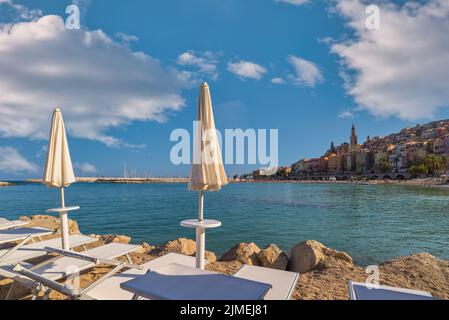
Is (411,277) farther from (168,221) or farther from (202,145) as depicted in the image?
(168,221)

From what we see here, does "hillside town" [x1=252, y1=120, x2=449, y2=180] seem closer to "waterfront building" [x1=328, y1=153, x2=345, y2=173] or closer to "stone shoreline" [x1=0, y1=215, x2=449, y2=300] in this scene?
"waterfront building" [x1=328, y1=153, x2=345, y2=173]

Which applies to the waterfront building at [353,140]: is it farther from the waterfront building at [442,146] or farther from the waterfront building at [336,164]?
Answer: the waterfront building at [442,146]

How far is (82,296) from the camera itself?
8.46 ft

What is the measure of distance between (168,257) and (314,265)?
3490 mm

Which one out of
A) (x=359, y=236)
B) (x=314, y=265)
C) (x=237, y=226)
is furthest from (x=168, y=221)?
(x=314, y=265)

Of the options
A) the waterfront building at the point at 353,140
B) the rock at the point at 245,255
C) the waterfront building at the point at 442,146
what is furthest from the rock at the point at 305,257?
the waterfront building at the point at 353,140

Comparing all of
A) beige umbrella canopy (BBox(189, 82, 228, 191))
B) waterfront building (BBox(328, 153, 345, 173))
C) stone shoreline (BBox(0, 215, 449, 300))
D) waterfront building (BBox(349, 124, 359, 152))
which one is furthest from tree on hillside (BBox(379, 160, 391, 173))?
beige umbrella canopy (BBox(189, 82, 228, 191))

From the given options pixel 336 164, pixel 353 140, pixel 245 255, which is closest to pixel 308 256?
pixel 245 255

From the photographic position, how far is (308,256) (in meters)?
6.15

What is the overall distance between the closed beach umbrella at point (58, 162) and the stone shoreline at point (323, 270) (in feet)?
3.85

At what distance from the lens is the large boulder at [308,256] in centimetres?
602

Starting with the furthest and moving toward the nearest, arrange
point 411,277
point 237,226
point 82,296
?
1. point 237,226
2. point 411,277
3. point 82,296

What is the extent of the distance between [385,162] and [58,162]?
110 meters

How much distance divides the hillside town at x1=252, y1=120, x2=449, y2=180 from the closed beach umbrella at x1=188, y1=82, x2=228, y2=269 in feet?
299
